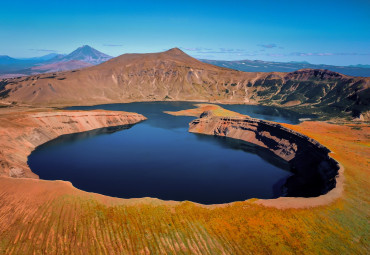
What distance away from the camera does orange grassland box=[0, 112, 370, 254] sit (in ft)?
127

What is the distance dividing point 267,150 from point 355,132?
133 feet

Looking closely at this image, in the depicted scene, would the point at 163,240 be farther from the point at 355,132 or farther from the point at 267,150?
the point at 355,132

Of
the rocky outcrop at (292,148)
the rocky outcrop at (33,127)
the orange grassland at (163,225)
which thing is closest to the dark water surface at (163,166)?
the rocky outcrop at (292,148)

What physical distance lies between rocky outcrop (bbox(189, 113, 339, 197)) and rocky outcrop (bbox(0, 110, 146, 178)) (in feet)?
177

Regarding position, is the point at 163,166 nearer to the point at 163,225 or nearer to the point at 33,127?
the point at 163,225

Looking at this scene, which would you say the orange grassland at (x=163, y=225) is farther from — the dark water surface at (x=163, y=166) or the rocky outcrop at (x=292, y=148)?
the rocky outcrop at (x=292, y=148)

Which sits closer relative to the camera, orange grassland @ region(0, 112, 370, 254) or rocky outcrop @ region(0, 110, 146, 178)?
orange grassland @ region(0, 112, 370, 254)

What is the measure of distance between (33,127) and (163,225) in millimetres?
94793

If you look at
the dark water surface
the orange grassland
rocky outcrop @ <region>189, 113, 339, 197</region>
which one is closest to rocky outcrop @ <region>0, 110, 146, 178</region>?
the dark water surface

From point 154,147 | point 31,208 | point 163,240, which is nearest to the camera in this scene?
point 163,240

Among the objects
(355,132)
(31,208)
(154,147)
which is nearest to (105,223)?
(31,208)

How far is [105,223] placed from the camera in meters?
43.4

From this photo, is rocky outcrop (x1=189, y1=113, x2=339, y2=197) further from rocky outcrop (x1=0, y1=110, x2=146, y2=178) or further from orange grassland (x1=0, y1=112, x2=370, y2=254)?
rocky outcrop (x1=0, y1=110, x2=146, y2=178)

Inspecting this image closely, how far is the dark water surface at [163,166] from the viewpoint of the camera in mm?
65075
